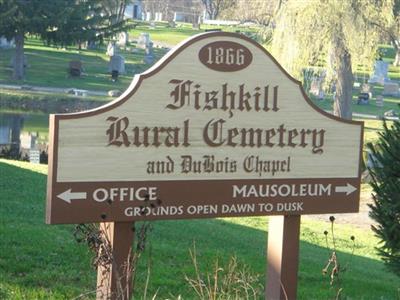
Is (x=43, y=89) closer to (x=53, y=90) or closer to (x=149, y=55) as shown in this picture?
(x=53, y=90)

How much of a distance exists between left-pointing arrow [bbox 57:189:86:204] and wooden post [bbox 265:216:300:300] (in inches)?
59.1

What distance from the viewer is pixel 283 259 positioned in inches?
237

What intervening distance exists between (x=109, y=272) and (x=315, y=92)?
3901 cm

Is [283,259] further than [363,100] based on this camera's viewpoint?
No

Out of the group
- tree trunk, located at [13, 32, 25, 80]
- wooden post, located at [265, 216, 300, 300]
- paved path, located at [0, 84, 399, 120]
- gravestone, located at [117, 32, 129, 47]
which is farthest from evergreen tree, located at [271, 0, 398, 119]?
gravestone, located at [117, 32, 129, 47]

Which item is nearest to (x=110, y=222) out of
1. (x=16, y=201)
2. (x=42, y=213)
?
(x=42, y=213)

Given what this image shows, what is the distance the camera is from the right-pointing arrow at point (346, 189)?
244 inches

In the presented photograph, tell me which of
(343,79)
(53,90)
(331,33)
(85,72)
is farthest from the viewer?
(85,72)

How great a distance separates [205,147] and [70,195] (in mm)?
946

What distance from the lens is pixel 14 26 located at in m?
44.0

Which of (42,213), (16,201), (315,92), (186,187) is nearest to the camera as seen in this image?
(186,187)

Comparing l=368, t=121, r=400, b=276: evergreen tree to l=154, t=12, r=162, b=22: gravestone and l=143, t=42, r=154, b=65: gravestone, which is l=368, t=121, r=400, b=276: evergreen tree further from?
l=154, t=12, r=162, b=22: gravestone

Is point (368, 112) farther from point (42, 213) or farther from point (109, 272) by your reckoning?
point (109, 272)

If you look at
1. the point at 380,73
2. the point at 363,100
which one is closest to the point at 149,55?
the point at 380,73
